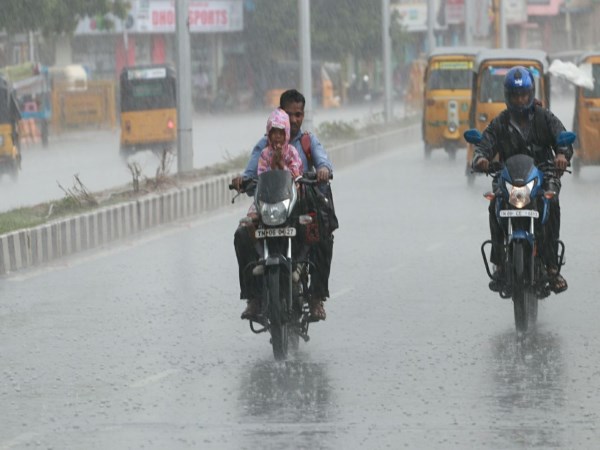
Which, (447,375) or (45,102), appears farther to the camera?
(45,102)

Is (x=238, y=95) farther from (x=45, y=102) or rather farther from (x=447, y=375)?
(x=447, y=375)

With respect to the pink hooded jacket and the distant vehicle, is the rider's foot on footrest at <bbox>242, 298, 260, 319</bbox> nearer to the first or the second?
the pink hooded jacket

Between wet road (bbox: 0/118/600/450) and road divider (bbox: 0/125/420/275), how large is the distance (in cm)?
38

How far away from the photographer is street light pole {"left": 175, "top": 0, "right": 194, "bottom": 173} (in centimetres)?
2292

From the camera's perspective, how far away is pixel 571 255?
14.7m

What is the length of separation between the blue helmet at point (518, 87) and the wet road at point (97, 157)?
12.3m

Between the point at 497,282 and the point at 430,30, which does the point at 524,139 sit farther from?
the point at 430,30

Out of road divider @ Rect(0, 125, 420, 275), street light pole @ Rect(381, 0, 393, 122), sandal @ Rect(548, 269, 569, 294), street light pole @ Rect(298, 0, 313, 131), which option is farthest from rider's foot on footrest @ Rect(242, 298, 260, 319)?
street light pole @ Rect(381, 0, 393, 122)

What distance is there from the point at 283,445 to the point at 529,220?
141 inches

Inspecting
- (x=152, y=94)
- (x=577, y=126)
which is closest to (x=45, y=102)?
(x=152, y=94)

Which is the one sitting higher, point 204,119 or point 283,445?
point 283,445

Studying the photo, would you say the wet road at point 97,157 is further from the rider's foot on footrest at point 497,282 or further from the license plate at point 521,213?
the license plate at point 521,213

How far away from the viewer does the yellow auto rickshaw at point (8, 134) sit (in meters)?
29.0

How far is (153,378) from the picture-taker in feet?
29.0
